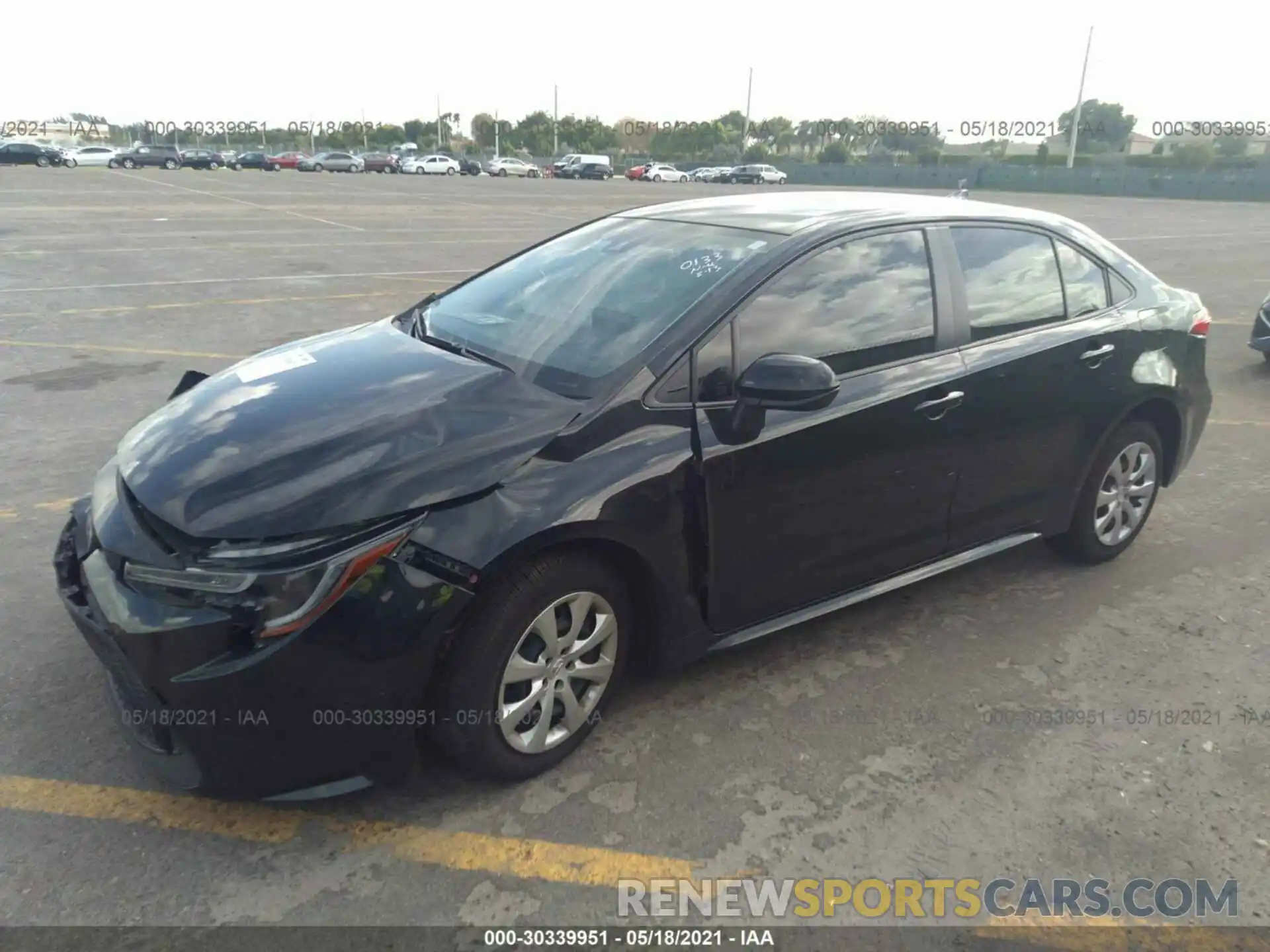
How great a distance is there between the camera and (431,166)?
199 ft

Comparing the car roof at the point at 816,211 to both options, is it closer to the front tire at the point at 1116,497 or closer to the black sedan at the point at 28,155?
the front tire at the point at 1116,497

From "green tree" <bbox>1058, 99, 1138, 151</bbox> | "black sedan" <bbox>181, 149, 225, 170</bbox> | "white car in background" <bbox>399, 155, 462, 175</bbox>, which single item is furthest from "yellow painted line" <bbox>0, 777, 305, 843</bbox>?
"green tree" <bbox>1058, 99, 1138, 151</bbox>

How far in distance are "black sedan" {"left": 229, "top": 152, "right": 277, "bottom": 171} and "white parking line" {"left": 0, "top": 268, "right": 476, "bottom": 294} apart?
169 ft

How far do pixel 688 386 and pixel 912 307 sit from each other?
1114 mm

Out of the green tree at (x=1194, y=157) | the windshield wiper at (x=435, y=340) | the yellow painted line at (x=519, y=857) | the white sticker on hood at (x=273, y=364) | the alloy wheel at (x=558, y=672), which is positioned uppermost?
the green tree at (x=1194, y=157)

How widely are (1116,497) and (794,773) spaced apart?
2466mm

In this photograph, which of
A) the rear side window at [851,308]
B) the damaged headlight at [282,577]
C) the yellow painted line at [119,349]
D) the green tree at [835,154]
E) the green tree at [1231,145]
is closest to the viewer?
the damaged headlight at [282,577]

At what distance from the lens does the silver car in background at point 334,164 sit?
192ft

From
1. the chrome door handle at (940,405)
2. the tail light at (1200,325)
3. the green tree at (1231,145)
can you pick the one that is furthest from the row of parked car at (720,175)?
the chrome door handle at (940,405)

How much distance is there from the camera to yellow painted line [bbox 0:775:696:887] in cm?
261

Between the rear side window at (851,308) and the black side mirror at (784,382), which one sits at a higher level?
the rear side window at (851,308)

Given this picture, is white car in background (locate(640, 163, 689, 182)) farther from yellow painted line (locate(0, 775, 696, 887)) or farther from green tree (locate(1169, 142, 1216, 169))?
yellow painted line (locate(0, 775, 696, 887))

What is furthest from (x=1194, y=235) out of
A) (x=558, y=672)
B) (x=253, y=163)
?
(x=253, y=163)

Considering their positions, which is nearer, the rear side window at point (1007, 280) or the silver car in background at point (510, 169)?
the rear side window at point (1007, 280)
